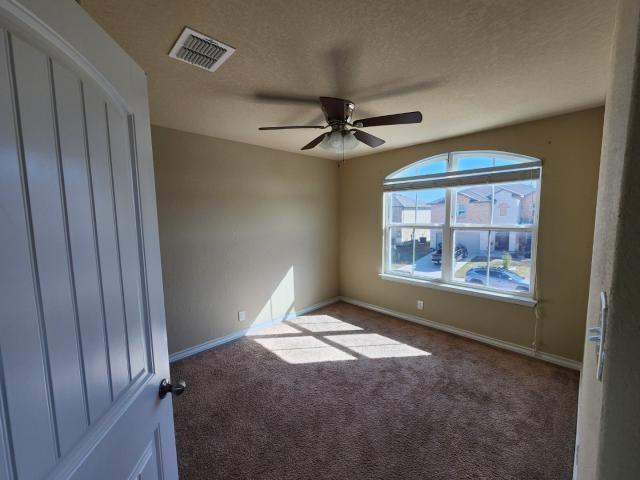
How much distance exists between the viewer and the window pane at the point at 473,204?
3188 millimetres

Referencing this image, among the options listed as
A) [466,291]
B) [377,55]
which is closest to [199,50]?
[377,55]

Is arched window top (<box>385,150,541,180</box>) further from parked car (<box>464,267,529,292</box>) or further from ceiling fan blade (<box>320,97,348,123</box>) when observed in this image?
ceiling fan blade (<box>320,97,348,123</box>)

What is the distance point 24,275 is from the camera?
49 cm

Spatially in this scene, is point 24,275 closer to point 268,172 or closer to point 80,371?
point 80,371

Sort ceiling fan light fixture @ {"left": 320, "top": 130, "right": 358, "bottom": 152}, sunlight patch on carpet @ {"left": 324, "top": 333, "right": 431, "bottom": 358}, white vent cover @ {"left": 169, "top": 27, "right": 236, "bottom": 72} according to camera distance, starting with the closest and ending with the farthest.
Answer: white vent cover @ {"left": 169, "top": 27, "right": 236, "bottom": 72}, ceiling fan light fixture @ {"left": 320, "top": 130, "right": 358, "bottom": 152}, sunlight patch on carpet @ {"left": 324, "top": 333, "right": 431, "bottom": 358}

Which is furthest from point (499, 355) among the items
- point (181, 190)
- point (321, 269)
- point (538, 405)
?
point (181, 190)

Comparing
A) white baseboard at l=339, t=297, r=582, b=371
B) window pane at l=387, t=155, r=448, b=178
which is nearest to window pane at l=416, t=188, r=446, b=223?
window pane at l=387, t=155, r=448, b=178

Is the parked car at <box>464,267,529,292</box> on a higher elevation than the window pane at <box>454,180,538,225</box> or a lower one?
lower

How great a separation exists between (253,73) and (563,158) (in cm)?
294

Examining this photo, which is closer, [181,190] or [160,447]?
[160,447]

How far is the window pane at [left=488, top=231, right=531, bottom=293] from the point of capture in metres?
2.96

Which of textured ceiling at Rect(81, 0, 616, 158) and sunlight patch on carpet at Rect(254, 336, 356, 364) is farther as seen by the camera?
sunlight patch on carpet at Rect(254, 336, 356, 364)

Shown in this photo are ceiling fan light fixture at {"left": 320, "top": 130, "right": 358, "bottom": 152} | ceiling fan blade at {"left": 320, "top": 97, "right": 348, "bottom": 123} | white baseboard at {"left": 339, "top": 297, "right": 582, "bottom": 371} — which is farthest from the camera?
white baseboard at {"left": 339, "top": 297, "right": 582, "bottom": 371}

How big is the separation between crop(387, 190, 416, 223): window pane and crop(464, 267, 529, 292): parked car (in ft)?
3.39
